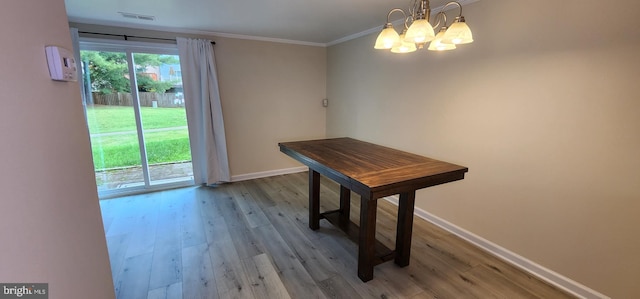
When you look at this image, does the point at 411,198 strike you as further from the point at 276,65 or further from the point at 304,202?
the point at 276,65

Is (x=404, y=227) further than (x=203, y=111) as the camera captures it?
No

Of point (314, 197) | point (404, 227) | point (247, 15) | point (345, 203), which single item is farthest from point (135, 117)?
point (404, 227)

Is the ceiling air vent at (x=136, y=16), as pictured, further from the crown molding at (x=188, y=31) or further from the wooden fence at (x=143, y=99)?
the wooden fence at (x=143, y=99)

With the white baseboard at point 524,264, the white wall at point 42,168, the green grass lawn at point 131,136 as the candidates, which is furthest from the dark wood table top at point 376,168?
the green grass lawn at point 131,136

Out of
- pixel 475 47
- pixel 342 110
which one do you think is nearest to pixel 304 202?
pixel 342 110

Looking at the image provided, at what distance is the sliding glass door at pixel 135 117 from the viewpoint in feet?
10.7

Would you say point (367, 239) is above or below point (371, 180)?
below

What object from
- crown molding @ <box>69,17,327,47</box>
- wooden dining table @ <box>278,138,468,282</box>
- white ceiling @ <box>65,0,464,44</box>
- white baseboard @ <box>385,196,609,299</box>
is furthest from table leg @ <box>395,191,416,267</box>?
crown molding @ <box>69,17,327,47</box>

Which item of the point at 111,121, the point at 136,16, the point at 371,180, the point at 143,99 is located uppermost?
the point at 136,16

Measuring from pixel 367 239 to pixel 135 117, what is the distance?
3394mm

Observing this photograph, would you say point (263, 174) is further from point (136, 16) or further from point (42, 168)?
point (42, 168)

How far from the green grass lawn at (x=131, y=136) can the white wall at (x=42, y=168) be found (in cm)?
276

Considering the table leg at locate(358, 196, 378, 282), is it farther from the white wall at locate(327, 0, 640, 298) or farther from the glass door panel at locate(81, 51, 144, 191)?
the glass door panel at locate(81, 51, 144, 191)

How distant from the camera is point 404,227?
2.12 metres
